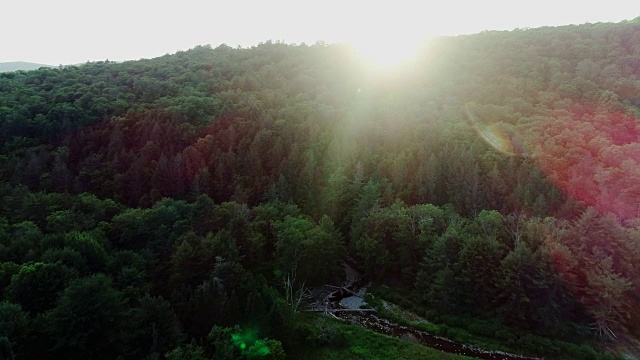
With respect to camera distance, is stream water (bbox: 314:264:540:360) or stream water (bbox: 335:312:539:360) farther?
stream water (bbox: 314:264:540:360)

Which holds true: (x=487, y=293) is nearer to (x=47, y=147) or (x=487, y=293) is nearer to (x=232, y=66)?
(x=47, y=147)

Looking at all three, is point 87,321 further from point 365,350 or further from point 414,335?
point 414,335

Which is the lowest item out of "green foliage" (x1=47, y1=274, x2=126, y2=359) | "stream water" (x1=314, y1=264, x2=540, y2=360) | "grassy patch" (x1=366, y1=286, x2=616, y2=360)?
"stream water" (x1=314, y1=264, x2=540, y2=360)

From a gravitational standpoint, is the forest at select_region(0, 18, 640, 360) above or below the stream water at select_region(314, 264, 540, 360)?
above

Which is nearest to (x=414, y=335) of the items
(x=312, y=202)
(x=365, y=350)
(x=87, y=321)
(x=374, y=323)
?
(x=374, y=323)

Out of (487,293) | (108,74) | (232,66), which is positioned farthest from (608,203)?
(108,74)

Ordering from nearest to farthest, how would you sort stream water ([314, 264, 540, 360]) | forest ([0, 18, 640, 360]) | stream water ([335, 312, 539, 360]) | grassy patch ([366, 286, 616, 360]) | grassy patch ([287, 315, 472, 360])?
forest ([0, 18, 640, 360]) < grassy patch ([287, 315, 472, 360]) < grassy patch ([366, 286, 616, 360]) < stream water ([335, 312, 539, 360]) < stream water ([314, 264, 540, 360])

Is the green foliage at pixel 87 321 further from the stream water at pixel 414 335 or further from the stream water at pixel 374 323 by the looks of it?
the stream water at pixel 414 335

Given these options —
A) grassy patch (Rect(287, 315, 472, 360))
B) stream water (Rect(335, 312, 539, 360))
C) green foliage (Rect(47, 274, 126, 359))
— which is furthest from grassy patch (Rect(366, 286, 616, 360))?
green foliage (Rect(47, 274, 126, 359))

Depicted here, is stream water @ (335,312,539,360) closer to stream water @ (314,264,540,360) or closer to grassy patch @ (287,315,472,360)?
stream water @ (314,264,540,360)
